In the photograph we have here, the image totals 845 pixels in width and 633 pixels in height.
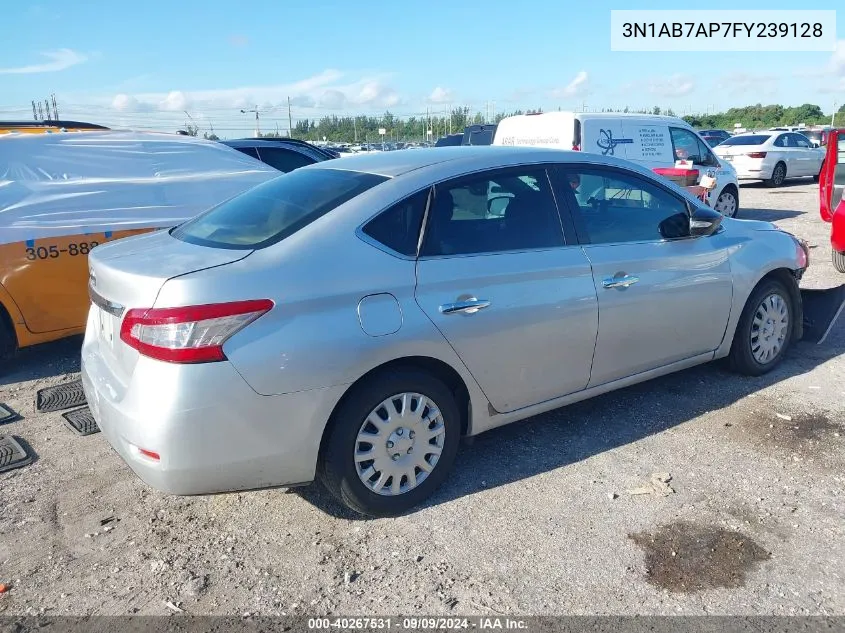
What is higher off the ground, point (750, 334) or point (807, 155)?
point (807, 155)

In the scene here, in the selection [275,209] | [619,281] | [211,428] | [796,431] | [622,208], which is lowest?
[796,431]

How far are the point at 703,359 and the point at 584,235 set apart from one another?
4.53ft

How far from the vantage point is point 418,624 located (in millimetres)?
2627

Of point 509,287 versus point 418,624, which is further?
point 509,287

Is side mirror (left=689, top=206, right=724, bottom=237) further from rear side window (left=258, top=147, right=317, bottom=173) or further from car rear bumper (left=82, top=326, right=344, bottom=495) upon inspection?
rear side window (left=258, top=147, right=317, bottom=173)

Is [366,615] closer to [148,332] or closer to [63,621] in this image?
[63,621]

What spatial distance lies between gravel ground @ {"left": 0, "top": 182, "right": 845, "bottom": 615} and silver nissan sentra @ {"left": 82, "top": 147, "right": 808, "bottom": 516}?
312 millimetres

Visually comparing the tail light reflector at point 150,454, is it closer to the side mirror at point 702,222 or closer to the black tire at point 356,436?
the black tire at point 356,436

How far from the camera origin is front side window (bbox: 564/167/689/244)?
396 cm

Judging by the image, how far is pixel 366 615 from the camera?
2676 mm

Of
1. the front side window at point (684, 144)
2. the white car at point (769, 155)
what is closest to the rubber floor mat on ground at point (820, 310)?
the front side window at point (684, 144)

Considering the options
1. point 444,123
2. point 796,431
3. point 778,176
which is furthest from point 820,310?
point 444,123

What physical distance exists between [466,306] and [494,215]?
581 millimetres

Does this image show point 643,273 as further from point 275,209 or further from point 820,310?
point 820,310
